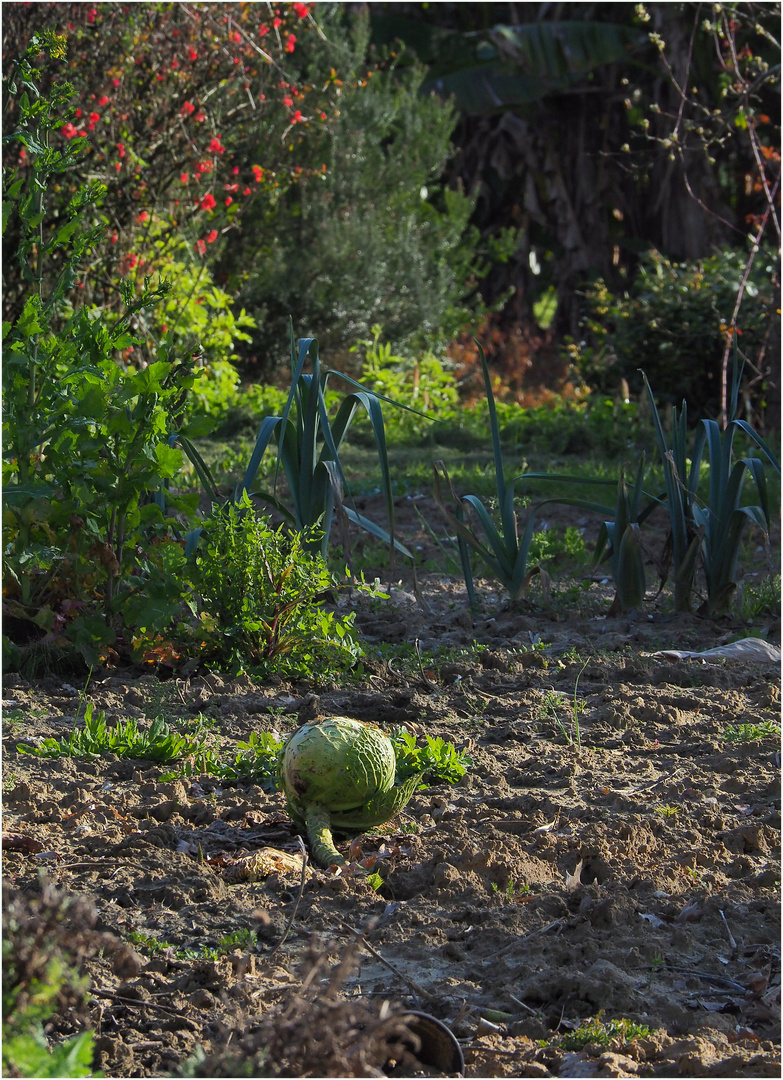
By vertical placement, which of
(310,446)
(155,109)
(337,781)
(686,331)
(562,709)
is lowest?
(562,709)

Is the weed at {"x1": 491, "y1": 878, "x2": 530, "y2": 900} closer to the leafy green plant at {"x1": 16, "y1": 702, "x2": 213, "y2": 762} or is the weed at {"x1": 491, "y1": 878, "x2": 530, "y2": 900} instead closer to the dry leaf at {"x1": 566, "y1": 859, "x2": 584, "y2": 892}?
the dry leaf at {"x1": 566, "y1": 859, "x2": 584, "y2": 892}

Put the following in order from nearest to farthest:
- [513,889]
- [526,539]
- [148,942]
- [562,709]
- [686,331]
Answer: [148,942]
[513,889]
[562,709]
[526,539]
[686,331]

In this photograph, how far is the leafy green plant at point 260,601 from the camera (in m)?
3.16

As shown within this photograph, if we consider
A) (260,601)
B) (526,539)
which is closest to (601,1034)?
(260,601)

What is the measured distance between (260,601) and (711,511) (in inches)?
66.0

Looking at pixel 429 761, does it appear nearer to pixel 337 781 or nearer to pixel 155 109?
pixel 337 781

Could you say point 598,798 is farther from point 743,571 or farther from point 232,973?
point 743,571

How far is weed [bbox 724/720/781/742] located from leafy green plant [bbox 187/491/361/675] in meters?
1.11

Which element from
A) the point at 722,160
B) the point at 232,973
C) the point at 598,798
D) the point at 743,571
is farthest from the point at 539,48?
the point at 232,973

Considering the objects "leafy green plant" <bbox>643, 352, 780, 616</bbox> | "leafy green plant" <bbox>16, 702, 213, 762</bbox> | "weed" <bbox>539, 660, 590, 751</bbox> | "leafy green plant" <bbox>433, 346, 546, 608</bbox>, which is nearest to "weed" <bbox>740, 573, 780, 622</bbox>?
"leafy green plant" <bbox>643, 352, 780, 616</bbox>

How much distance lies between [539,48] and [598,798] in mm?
12474

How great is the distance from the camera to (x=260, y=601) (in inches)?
127

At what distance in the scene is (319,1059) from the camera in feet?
3.90

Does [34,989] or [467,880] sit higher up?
[34,989]
